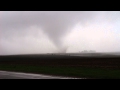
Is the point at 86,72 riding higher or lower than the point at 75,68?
lower

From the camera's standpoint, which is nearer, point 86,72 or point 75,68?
point 86,72

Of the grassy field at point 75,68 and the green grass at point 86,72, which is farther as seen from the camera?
the grassy field at point 75,68

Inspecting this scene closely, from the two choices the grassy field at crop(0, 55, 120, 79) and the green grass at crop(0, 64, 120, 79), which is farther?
the grassy field at crop(0, 55, 120, 79)
